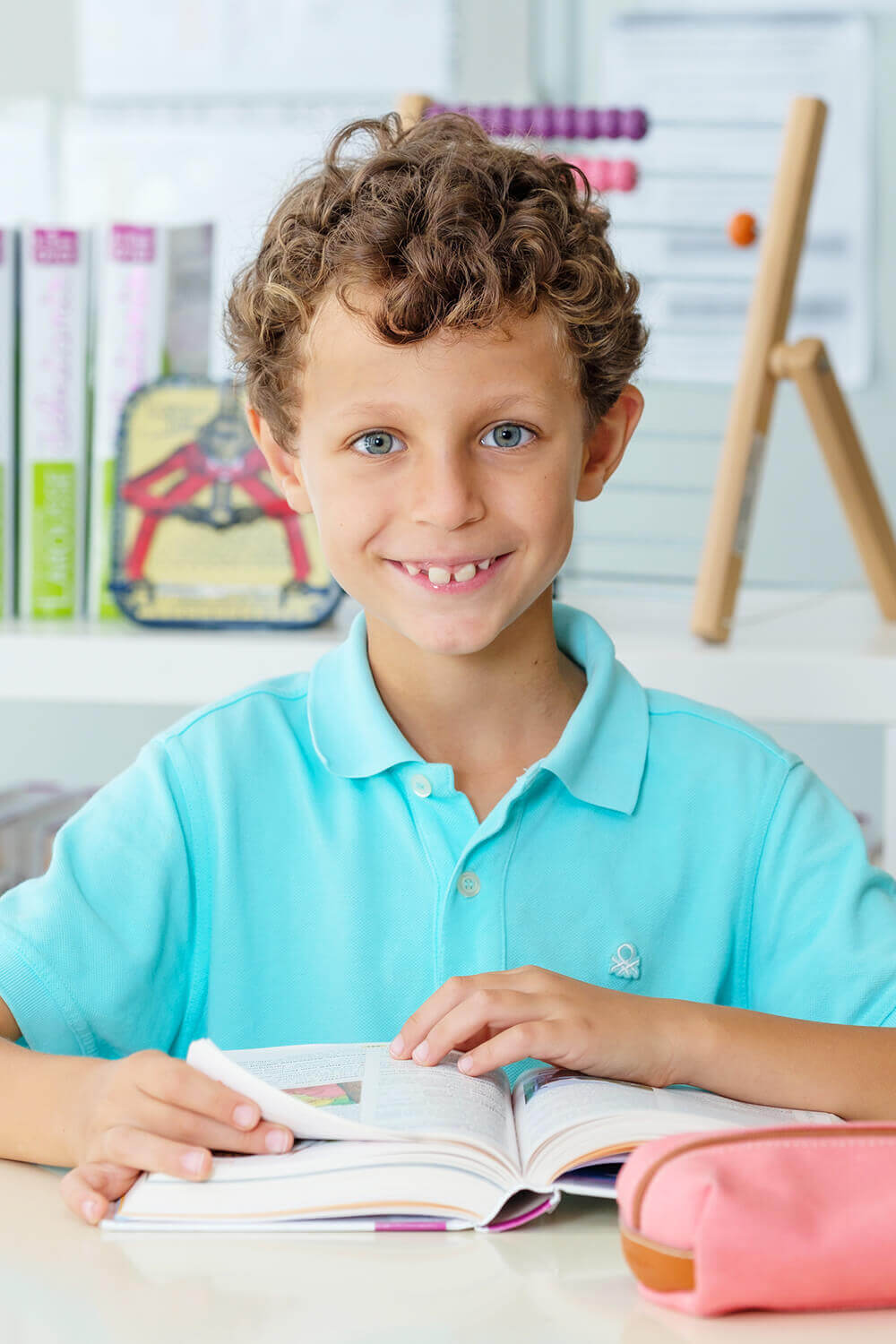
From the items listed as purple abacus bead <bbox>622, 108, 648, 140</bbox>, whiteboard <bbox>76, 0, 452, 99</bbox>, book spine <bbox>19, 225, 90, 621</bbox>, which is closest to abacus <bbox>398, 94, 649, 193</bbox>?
purple abacus bead <bbox>622, 108, 648, 140</bbox>

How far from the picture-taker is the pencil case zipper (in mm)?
481

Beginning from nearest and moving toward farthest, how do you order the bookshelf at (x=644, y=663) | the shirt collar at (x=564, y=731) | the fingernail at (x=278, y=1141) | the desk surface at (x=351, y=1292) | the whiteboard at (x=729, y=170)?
the desk surface at (x=351, y=1292) → the fingernail at (x=278, y=1141) → the shirt collar at (x=564, y=731) → the bookshelf at (x=644, y=663) → the whiteboard at (x=729, y=170)

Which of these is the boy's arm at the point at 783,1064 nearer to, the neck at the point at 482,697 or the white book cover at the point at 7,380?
the neck at the point at 482,697

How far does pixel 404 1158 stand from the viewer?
21.5 inches

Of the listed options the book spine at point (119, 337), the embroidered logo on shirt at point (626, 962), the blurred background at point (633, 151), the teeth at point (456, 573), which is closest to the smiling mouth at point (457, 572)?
the teeth at point (456, 573)

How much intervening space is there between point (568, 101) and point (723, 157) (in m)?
0.25

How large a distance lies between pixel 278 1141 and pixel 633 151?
1.94 metres

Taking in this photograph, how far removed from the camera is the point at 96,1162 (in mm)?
604

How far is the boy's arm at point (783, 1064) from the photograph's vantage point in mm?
673

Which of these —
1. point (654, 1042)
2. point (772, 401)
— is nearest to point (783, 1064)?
point (654, 1042)

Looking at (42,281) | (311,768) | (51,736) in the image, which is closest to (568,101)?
(42,281)

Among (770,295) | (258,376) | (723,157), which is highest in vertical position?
(723,157)

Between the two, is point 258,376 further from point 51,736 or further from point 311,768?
point 51,736

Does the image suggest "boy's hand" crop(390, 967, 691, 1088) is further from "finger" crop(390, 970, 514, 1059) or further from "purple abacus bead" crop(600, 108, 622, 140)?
"purple abacus bead" crop(600, 108, 622, 140)
